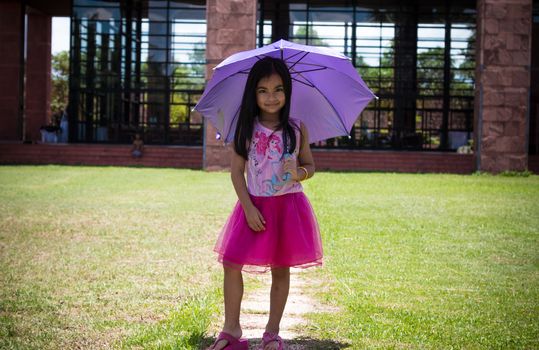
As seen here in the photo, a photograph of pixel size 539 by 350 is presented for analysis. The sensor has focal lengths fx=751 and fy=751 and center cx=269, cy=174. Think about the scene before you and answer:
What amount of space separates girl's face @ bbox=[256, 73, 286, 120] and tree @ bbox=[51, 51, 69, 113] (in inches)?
2559

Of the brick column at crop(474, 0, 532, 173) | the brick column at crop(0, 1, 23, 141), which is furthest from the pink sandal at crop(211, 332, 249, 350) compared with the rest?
the brick column at crop(0, 1, 23, 141)

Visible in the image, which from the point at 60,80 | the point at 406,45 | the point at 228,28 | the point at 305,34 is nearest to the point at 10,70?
the point at 305,34

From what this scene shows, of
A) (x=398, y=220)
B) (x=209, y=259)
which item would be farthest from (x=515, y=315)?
(x=398, y=220)

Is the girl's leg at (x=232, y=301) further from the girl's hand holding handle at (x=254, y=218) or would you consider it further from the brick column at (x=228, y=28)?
the brick column at (x=228, y=28)

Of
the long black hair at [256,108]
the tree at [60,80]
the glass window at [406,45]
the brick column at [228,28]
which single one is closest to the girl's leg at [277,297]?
the long black hair at [256,108]

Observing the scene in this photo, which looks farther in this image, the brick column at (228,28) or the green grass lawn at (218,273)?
the brick column at (228,28)

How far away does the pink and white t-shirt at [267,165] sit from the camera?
454 cm

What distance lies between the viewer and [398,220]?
38.6ft

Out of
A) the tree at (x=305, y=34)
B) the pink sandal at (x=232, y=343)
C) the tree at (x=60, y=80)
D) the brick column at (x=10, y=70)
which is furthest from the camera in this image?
the tree at (x=60, y=80)

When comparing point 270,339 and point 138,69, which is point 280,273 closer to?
point 270,339

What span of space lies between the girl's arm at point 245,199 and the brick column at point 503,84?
75.7ft

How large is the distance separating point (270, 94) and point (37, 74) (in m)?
38.1

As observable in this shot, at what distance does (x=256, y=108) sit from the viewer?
4660 millimetres

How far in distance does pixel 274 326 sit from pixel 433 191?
560 inches
